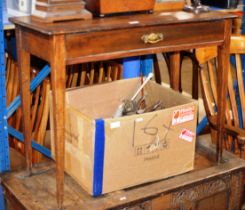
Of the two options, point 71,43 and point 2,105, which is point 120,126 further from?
point 2,105

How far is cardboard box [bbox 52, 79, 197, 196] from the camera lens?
5.99ft

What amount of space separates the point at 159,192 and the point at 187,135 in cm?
27

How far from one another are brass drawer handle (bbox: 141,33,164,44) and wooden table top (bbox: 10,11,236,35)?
0.14 feet

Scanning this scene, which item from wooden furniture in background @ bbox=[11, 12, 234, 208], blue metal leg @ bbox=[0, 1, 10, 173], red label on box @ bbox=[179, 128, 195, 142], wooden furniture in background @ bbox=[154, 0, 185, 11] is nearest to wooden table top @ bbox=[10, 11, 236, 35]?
wooden furniture in background @ bbox=[11, 12, 234, 208]

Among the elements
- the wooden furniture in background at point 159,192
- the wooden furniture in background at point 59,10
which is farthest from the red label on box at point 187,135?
the wooden furniture in background at point 59,10

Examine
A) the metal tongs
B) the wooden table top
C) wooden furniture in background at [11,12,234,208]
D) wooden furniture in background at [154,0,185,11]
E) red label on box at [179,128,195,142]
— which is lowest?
red label on box at [179,128,195,142]

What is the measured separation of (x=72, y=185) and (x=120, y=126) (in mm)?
385

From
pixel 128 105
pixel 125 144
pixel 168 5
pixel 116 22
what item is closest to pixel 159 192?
pixel 125 144

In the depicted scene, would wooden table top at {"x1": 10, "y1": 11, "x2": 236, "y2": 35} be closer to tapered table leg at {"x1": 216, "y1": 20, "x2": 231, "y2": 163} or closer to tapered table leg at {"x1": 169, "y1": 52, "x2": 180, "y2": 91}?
tapered table leg at {"x1": 216, "y1": 20, "x2": 231, "y2": 163}

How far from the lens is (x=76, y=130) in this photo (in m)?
1.90

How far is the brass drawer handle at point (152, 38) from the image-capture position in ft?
5.97

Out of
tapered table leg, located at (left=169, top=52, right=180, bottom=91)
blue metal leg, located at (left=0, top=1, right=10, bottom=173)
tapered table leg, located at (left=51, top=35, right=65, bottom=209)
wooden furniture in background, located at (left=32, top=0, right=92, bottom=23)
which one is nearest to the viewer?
tapered table leg, located at (left=51, top=35, right=65, bottom=209)

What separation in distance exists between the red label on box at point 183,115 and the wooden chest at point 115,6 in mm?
450

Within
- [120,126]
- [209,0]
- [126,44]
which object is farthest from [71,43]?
[209,0]
